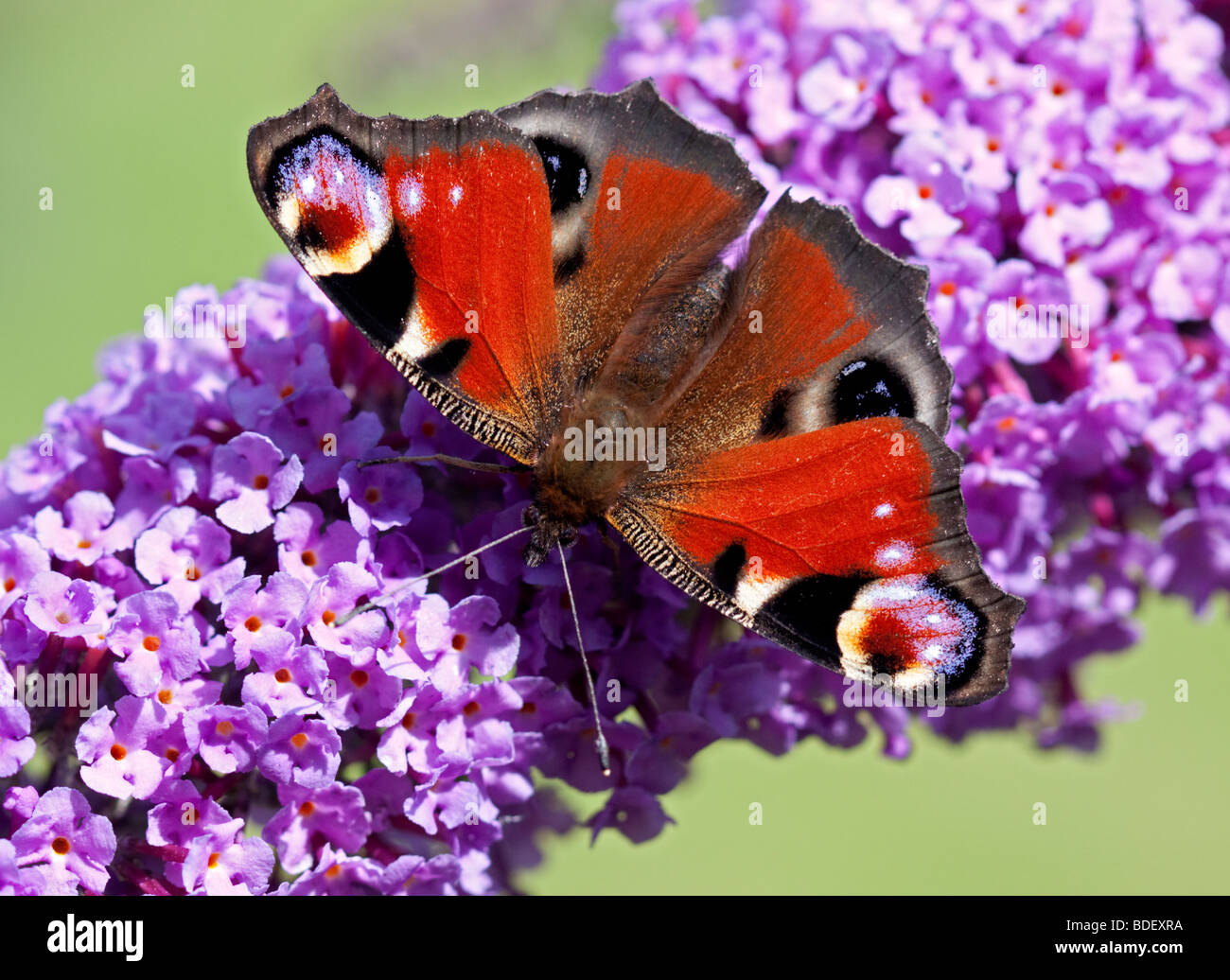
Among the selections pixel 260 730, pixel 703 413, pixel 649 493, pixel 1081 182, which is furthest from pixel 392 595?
pixel 1081 182

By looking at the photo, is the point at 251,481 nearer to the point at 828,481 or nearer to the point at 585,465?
the point at 585,465

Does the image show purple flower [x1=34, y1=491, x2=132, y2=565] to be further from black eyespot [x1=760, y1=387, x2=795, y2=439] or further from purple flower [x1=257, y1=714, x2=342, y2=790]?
black eyespot [x1=760, y1=387, x2=795, y2=439]

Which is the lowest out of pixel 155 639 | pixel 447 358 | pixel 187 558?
pixel 155 639

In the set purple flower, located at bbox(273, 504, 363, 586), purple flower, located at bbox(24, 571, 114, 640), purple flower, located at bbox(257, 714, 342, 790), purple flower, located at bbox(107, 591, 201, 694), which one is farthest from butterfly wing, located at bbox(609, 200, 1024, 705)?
purple flower, located at bbox(24, 571, 114, 640)

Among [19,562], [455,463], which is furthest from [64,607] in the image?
[455,463]

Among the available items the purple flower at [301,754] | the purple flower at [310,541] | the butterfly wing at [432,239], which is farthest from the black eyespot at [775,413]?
the purple flower at [301,754]

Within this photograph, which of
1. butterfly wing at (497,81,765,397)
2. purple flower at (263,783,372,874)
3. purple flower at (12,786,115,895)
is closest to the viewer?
purple flower at (12,786,115,895)

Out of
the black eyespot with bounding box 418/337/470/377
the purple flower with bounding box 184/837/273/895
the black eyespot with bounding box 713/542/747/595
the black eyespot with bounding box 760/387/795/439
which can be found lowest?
the purple flower with bounding box 184/837/273/895

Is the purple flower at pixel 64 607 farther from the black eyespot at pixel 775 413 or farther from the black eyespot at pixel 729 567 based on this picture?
the black eyespot at pixel 775 413

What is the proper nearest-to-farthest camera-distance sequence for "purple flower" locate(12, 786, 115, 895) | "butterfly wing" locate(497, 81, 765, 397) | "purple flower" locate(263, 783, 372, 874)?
1. "purple flower" locate(12, 786, 115, 895)
2. "purple flower" locate(263, 783, 372, 874)
3. "butterfly wing" locate(497, 81, 765, 397)
